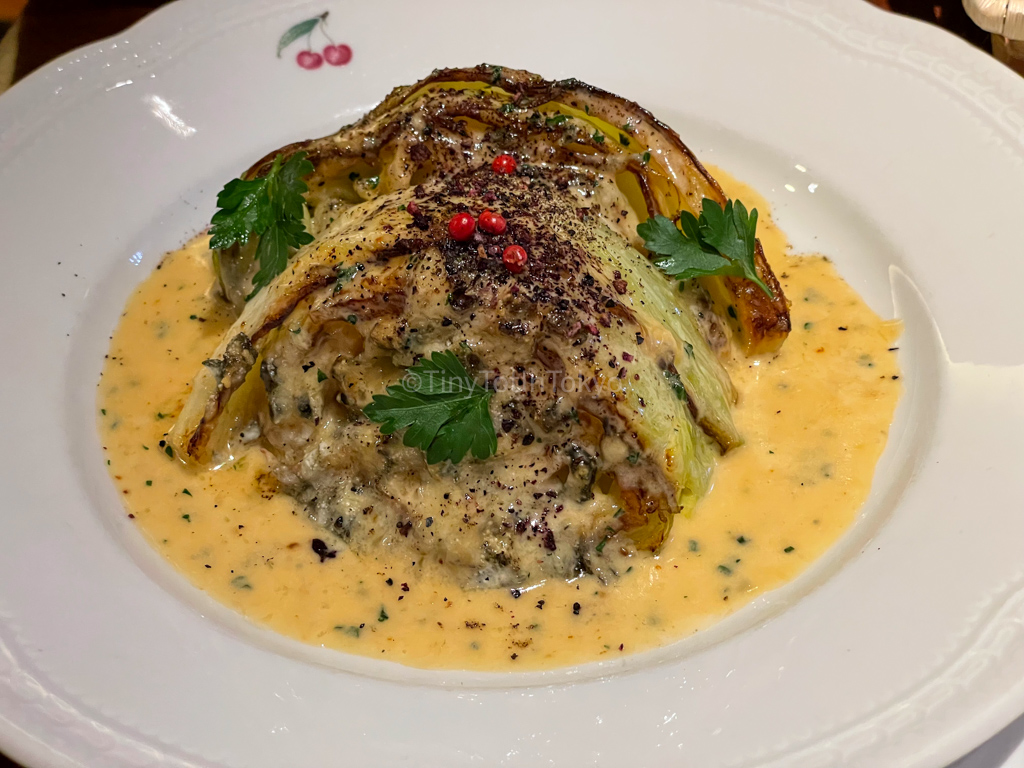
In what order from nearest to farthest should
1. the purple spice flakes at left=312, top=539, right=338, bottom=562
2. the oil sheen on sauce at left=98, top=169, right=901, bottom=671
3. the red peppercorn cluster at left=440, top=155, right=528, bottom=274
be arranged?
1. the oil sheen on sauce at left=98, top=169, right=901, bottom=671
2. the red peppercorn cluster at left=440, top=155, right=528, bottom=274
3. the purple spice flakes at left=312, top=539, right=338, bottom=562

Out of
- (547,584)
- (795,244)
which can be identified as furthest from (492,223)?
(795,244)

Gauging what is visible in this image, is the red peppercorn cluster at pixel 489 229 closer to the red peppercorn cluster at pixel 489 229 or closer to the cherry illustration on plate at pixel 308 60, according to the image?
the red peppercorn cluster at pixel 489 229

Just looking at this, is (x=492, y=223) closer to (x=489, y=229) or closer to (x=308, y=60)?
(x=489, y=229)

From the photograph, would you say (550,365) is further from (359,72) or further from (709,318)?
(359,72)

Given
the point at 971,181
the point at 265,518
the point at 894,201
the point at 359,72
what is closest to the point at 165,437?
the point at 265,518

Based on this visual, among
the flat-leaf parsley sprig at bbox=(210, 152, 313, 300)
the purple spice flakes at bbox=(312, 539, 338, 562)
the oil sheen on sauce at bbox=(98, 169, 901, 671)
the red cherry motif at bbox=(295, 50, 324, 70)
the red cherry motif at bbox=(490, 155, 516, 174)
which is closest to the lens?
the oil sheen on sauce at bbox=(98, 169, 901, 671)

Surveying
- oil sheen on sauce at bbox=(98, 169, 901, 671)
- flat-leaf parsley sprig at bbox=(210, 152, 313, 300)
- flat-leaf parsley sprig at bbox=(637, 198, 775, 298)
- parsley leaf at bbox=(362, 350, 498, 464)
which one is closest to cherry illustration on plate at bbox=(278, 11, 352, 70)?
flat-leaf parsley sprig at bbox=(210, 152, 313, 300)

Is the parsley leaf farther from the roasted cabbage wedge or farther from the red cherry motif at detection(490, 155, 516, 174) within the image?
the red cherry motif at detection(490, 155, 516, 174)
